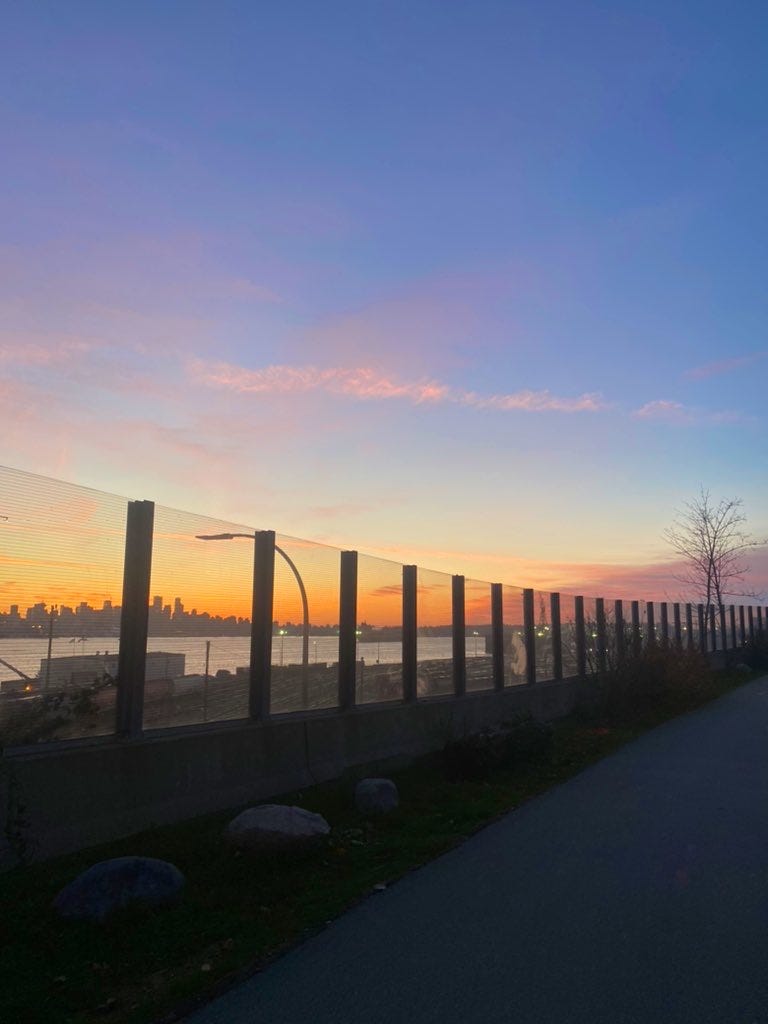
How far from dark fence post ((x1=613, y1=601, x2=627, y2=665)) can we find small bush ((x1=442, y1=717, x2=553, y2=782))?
380 inches

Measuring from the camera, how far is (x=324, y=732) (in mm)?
11562

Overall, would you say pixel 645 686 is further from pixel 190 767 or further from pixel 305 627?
pixel 190 767

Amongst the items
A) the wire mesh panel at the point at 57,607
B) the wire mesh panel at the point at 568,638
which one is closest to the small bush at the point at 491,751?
the wire mesh panel at the point at 57,607

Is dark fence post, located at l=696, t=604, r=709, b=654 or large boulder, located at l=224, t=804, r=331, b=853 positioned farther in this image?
dark fence post, located at l=696, t=604, r=709, b=654

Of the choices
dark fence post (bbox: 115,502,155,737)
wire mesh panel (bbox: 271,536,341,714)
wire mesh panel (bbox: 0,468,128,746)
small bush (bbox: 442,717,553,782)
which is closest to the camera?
wire mesh panel (bbox: 0,468,128,746)

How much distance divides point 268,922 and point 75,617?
3.55 m

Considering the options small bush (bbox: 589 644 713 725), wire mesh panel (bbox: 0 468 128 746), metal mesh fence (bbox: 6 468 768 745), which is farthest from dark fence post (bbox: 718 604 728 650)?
wire mesh panel (bbox: 0 468 128 746)

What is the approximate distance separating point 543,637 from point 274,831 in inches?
616

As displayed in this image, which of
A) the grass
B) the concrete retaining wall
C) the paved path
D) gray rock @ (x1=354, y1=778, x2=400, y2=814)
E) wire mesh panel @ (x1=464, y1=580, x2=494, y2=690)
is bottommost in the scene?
the grass

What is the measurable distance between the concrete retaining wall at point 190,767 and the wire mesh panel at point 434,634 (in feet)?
4.50

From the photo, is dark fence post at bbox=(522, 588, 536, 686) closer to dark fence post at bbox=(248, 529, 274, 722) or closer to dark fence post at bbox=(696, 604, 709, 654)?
dark fence post at bbox=(248, 529, 274, 722)

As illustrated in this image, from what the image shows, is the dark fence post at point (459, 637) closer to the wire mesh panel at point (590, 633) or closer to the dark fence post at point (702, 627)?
the wire mesh panel at point (590, 633)

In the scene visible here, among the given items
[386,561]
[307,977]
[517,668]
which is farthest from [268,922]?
[517,668]

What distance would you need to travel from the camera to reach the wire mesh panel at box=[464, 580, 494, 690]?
1775 centimetres
